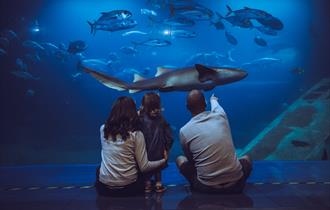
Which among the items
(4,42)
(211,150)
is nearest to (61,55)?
(4,42)

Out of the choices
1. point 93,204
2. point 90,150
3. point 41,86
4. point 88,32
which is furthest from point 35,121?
point 93,204

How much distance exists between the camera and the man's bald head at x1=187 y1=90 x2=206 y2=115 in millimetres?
3316

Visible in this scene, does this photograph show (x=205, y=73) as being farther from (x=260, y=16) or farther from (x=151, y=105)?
(x=260, y=16)

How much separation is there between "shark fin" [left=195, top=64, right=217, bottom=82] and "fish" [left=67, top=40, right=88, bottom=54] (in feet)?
15.5

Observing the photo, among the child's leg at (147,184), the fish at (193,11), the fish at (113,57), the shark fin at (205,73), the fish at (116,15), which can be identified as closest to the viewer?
the child's leg at (147,184)

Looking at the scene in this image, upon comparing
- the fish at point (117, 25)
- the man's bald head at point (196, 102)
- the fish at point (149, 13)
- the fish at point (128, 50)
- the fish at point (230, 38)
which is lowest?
the man's bald head at point (196, 102)

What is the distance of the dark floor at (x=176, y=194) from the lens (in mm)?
2979

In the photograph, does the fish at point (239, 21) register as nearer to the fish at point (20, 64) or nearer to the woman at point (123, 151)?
the fish at point (20, 64)

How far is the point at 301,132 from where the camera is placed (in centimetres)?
791

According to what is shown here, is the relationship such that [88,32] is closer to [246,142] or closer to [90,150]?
[90,150]

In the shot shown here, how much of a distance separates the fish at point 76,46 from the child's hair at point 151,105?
522cm

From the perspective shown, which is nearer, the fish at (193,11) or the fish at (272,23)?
the fish at (193,11)

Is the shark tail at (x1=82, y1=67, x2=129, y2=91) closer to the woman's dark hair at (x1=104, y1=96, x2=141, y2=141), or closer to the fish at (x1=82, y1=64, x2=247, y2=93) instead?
the fish at (x1=82, y1=64, x2=247, y2=93)

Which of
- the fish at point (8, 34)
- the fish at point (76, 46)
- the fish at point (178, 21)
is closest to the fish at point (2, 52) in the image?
the fish at point (8, 34)
